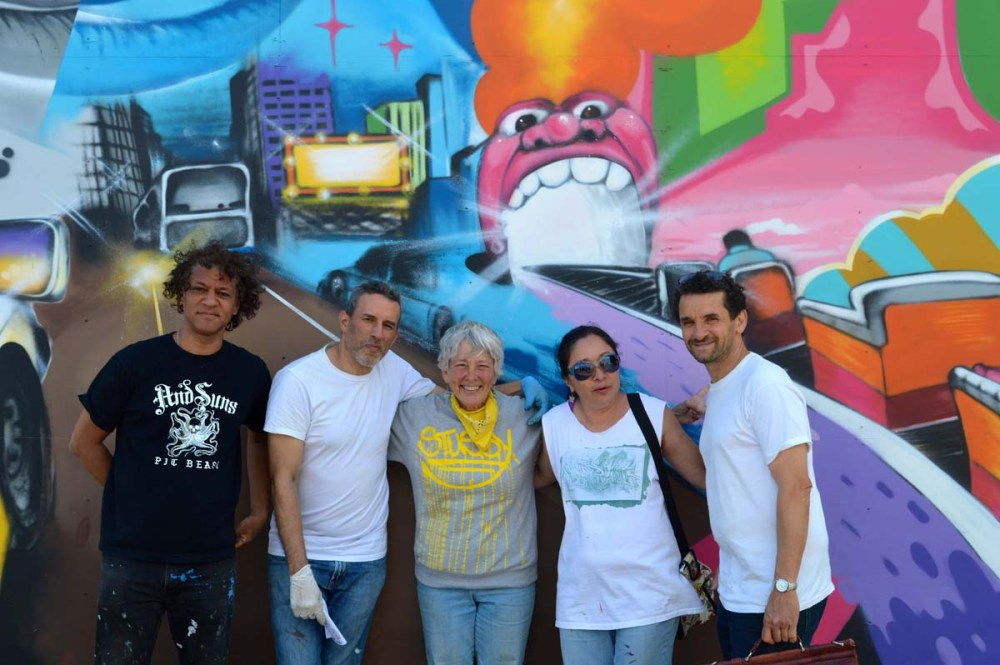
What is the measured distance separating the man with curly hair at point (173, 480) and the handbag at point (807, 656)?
65.2 inches

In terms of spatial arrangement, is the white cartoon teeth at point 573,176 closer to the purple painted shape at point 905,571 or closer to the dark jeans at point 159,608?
the purple painted shape at point 905,571

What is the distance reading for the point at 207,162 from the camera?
3492 mm

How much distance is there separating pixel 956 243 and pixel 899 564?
4.38 feet

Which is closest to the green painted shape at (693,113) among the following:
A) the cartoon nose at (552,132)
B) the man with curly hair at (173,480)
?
the cartoon nose at (552,132)

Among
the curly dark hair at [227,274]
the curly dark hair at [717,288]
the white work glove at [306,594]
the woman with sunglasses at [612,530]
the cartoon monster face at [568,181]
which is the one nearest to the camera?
the curly dark hair at [717,288]

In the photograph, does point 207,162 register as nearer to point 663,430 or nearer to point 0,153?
point 0,153

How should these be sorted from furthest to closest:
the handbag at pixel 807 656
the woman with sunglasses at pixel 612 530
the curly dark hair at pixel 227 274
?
the curly dark hair at pixel 227 274
the woman with sunglasses at pixel 612 530
the handbag at pixel 807 656

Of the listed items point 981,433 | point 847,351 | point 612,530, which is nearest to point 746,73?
point 847,351

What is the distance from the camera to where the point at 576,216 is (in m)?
3.50

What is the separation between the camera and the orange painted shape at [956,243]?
3459 mm

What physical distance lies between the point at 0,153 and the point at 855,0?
11.8ft

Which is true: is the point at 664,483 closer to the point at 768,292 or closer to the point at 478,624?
the point at 478,624

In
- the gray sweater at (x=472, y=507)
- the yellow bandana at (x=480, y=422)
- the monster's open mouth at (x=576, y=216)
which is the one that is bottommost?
the gray sweater at (x=472, y=507)

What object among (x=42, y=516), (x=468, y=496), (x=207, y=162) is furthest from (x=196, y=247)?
Answer: (x=468, y=496)
